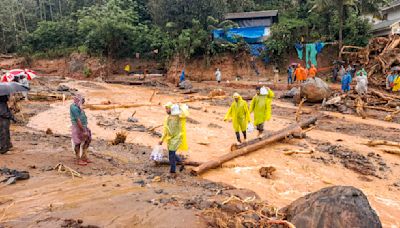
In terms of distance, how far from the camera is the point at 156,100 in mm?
20422

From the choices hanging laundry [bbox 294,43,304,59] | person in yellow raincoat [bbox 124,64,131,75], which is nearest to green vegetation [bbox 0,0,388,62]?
hanging laundry [bbox 294,43,304,59]

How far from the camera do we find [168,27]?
3112 cm

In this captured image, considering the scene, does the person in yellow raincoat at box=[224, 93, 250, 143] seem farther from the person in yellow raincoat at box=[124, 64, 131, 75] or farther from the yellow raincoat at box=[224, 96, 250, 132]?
the person in yellow raincoat at box=[124, 64, 131, 75]

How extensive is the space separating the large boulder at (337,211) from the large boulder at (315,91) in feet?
43.7

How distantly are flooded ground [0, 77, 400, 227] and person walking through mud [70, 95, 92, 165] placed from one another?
384 millimetres

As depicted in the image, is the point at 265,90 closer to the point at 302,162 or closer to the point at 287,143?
the point at 287,143

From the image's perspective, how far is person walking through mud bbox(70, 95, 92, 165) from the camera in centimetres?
749

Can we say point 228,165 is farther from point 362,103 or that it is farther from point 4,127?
point 362,103

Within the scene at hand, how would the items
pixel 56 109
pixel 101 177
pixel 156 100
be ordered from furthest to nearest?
pixel 156 100 < pixel 56 109 < pixel 101 177

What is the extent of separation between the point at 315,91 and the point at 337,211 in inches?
540

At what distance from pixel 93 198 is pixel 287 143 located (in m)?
6.99

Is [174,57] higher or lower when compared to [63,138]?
higher

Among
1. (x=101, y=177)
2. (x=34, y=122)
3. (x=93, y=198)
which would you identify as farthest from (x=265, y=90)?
(x=34, y=122)

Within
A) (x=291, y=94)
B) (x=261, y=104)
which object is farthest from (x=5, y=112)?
(x=291, y=94)
